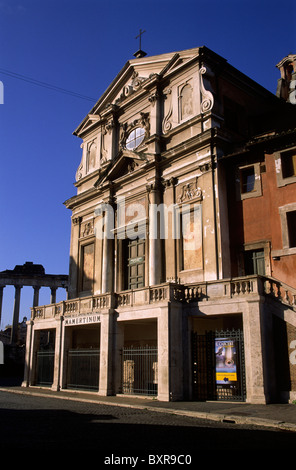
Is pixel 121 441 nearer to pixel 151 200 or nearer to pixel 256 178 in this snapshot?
pixel 256 178

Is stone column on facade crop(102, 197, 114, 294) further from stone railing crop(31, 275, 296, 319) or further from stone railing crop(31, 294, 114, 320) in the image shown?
stone railing crop(31, 275, 296, 319)

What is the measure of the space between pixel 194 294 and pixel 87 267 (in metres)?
13.8

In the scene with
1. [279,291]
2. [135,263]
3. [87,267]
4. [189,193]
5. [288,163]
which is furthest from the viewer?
[87,267]

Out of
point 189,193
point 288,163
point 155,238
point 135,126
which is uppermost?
point 135,126

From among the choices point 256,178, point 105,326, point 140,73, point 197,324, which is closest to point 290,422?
point 197,324

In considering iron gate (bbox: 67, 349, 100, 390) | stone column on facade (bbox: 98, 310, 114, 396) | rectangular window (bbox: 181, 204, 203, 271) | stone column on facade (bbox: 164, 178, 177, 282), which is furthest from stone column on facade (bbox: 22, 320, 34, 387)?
rectangular window (bbox: 181, 204, 203, 271)

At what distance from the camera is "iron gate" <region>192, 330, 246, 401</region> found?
1700cm

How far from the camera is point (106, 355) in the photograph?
830 inches

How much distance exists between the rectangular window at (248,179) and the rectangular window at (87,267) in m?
12.8

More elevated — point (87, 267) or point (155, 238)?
point (155, 238)

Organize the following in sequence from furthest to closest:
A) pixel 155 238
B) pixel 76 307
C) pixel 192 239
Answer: pixel 155 238 < pixel 76 307 < pixel 192 239

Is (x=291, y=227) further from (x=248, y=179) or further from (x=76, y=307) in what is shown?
(x=76, y=307)

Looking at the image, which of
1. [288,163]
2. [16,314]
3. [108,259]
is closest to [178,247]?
[108,259]
